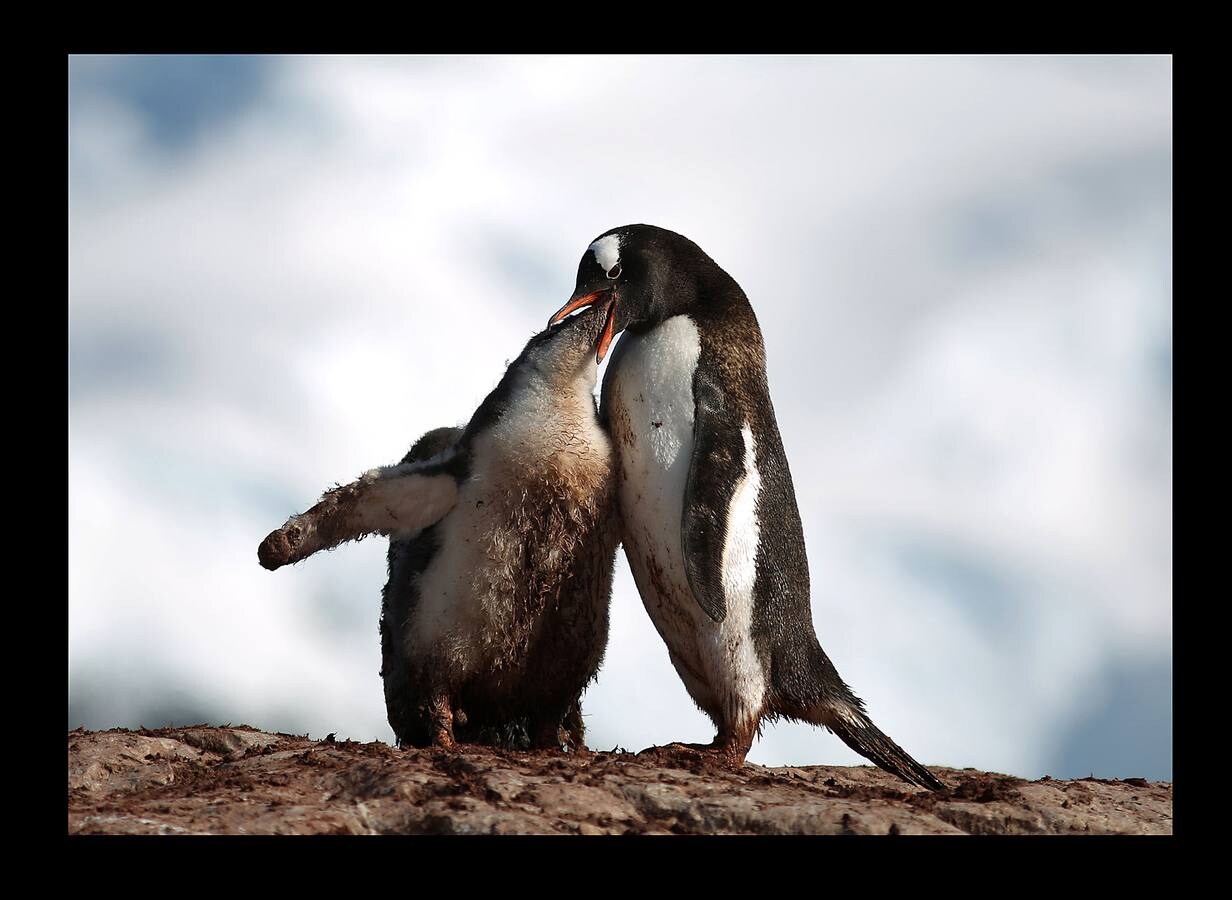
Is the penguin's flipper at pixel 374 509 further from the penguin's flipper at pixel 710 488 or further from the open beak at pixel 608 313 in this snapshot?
the penguin's flipper at pixel 710 488

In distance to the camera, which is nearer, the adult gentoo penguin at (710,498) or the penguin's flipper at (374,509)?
the penguin's flipper at (374,509)

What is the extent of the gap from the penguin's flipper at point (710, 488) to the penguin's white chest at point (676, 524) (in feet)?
0.11

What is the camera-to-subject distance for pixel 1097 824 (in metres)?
4.63

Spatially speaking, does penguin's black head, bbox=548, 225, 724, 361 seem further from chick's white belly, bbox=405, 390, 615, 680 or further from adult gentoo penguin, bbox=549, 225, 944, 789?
chick's white belly, bbox=405, 390, 615, 680

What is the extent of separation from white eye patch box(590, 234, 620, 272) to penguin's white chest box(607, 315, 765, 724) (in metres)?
0.33

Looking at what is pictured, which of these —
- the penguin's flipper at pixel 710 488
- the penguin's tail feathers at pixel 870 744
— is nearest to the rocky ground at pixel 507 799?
the penguin's tail feathers at pixel 870 744

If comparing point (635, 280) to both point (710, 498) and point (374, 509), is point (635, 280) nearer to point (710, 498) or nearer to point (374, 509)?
point (710, 498)

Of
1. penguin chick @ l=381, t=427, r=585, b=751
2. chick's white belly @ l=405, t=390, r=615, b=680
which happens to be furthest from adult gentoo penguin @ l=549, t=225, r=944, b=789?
penguin chick @ l=381, t=427, r=585, b=751

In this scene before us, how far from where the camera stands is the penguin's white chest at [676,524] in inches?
202

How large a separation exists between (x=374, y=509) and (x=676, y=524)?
45.1 inches

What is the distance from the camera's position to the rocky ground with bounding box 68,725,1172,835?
3.72 metres

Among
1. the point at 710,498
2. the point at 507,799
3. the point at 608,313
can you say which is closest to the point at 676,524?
the point at 710,498
